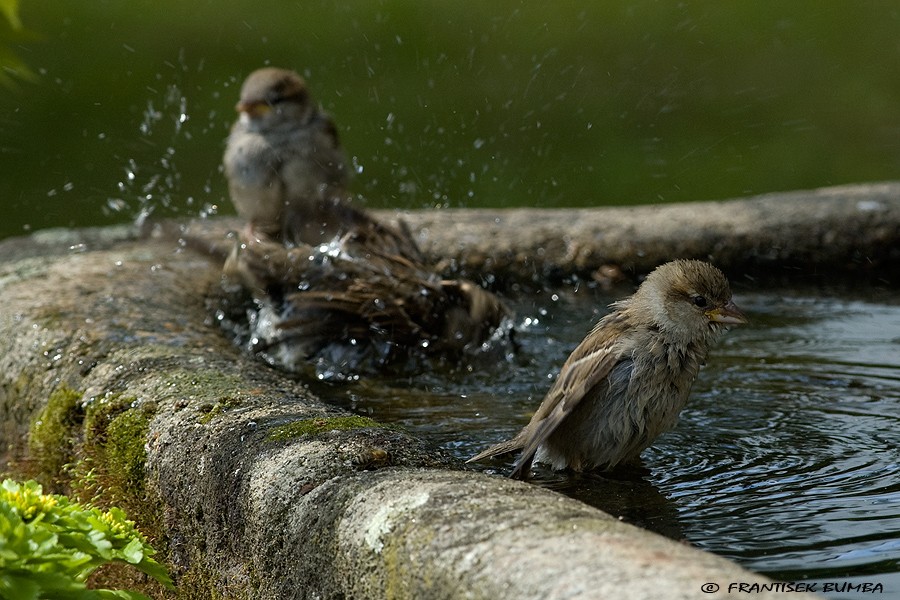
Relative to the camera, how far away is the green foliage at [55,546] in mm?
2252

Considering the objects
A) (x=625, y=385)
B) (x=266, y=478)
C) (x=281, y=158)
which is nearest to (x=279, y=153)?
(x=281, y=158)

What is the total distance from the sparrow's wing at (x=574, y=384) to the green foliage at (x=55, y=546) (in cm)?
119

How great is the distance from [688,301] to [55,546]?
212 centimetres

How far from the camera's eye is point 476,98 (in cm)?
1162

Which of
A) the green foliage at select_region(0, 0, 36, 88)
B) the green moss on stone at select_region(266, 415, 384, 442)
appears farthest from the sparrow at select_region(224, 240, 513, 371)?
the green foliage at select_region(0, 0, 36, 88)

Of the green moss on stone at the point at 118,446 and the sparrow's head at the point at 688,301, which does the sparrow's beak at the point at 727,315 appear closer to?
the sparrow's head at the point at 688,301

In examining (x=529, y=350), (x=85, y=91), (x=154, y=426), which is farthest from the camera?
(x=85, y=91)

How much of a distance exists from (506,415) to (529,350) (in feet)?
3.44

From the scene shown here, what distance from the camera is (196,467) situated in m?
2.94

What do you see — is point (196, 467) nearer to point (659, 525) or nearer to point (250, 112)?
point (659, 525)

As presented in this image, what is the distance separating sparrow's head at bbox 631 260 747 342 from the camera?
3.72 meters

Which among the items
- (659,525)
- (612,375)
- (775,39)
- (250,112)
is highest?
(775,39)

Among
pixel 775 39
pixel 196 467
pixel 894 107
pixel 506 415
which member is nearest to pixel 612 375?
pixel 506 415

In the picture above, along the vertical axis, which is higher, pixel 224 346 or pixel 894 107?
pixel 894 107
